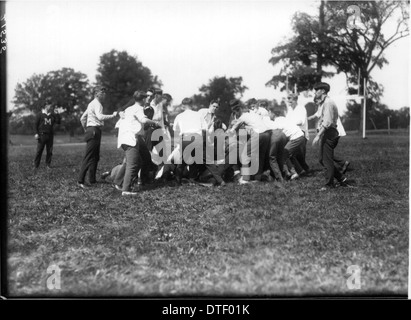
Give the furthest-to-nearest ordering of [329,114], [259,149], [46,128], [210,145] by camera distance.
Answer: [46,128] < [259,149] < [210,145] < [329,114]

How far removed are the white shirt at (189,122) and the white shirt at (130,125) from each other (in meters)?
1.13

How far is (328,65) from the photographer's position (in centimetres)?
1170

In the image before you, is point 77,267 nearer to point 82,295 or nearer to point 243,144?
point 82,295

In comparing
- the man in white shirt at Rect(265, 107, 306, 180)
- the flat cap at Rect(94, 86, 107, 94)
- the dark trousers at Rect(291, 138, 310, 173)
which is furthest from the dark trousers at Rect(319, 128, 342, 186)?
the flat cap at Rect(94, 86, 107, 94)

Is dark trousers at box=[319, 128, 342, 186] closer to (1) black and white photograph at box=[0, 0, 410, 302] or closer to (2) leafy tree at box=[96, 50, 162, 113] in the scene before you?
(1) black and white photograph at box=[0, 0, 410, 302]

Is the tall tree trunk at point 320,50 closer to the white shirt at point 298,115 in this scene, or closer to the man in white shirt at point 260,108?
the white shirt at point 298,115

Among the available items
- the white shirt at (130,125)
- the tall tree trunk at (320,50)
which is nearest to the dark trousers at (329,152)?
the tall tree trunk at (320,50)

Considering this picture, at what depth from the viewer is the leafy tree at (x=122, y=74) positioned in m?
52.4

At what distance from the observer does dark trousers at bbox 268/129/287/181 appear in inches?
327

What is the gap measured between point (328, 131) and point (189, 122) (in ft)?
8.62

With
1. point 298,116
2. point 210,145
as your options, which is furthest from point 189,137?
point 298,116

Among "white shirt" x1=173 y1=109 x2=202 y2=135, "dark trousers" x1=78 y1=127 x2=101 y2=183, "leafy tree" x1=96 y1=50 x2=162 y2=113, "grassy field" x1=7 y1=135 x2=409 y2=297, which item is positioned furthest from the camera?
"leafy tree" x1=96 y1=50 x2=162 y2=113

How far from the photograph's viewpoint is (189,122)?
807 cm

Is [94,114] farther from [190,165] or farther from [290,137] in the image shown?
[290,137]
